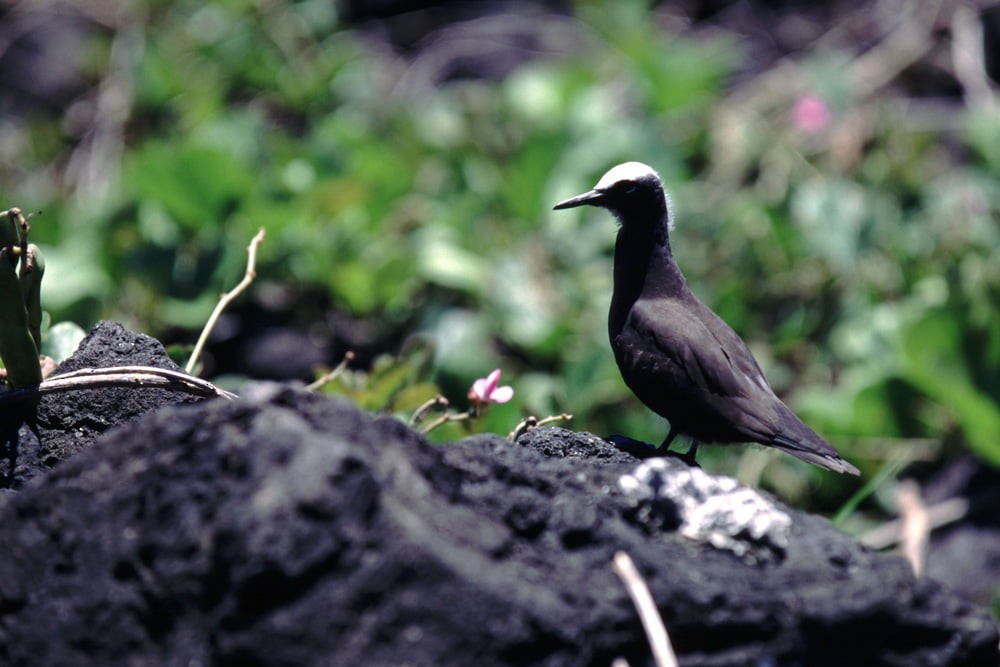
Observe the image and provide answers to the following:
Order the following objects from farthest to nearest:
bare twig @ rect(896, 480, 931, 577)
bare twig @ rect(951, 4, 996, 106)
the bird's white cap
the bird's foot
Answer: bare twig @ rect(951, 4, 996, 106), bare twig @ rect(896, 480, 931, 577), the bird's white cap, the bird's foot

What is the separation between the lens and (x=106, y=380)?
7.51 feet

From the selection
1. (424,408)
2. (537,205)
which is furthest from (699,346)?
(537,205)

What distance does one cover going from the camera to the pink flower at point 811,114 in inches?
262

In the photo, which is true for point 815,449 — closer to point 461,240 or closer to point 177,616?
point 177,616

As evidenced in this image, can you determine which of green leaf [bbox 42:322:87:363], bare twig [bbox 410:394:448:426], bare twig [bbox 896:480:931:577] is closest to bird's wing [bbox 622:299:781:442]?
bare twig [bbox 410:394:448:426]

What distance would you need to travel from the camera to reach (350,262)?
5.31 m

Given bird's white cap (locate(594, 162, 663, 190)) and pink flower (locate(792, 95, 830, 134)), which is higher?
pink flower (locate(792, 95, 830, 134))

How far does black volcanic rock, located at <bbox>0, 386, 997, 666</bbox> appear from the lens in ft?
5.45

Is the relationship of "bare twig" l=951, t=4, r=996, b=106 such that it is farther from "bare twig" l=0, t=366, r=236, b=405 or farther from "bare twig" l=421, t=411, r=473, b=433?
"bare twig" l=0, t=366, r=236, b=405

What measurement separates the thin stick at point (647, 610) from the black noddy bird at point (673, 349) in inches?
32.9

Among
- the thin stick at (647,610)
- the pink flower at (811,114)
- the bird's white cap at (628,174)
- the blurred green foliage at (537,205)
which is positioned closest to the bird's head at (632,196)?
the bird's white cap at (628,174)

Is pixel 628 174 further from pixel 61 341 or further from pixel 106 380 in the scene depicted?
pixel 61 341

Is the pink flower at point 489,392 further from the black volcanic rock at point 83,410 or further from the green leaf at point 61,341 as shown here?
the green leaf at point 61,341

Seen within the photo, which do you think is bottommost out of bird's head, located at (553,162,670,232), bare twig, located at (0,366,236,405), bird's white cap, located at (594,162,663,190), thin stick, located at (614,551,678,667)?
thin stick, located at (614,551,678,667)
